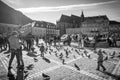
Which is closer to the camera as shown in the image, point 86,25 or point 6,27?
point 6,27

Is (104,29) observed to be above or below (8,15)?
below

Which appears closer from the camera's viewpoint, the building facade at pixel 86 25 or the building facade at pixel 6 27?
the building facade at pixel 6 27

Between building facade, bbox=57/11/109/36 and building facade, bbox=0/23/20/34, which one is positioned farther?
building facade, bbox=57/11/109/36

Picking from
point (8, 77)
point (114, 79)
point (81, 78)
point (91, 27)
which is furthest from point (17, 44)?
point (91, 27)

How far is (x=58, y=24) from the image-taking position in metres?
67.7

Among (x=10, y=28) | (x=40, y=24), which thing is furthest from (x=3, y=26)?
(x=40, y=24)

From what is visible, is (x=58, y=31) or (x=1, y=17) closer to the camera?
(x=1, y=17)

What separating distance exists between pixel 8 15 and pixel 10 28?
9.27m

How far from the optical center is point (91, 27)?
6166cm

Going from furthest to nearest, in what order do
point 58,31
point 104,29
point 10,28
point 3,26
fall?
point 58,31 < point 104,29 < point 10,28 < point 3,26

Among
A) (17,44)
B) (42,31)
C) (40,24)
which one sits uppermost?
(40,24)

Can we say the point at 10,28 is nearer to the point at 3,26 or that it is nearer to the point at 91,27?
the point at 3,26

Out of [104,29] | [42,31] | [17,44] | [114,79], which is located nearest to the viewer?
[114,79]

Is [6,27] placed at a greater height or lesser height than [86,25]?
lesser
